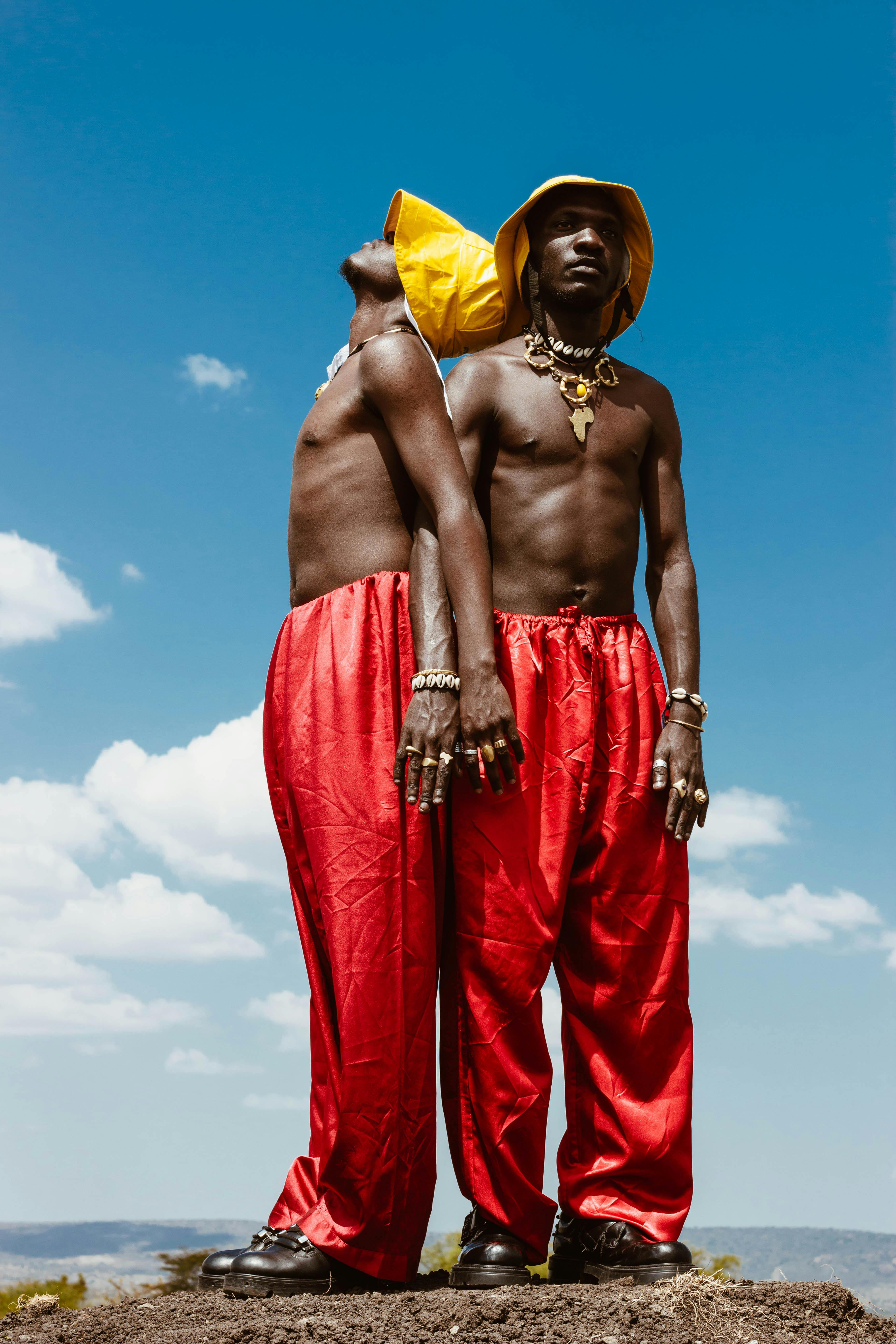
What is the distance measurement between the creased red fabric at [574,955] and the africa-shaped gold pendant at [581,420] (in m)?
0.59

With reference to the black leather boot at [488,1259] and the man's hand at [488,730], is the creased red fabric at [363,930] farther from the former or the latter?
the man's hand at [488,730]

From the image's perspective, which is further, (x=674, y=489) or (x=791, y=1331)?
(x=674, y=489)

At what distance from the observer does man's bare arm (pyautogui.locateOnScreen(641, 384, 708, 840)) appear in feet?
13.5

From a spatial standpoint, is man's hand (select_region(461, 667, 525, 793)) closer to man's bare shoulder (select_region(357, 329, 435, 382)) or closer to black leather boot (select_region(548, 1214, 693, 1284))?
man's bare shoulder (select_region(357, 329, 435, 382))

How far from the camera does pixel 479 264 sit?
428 cm

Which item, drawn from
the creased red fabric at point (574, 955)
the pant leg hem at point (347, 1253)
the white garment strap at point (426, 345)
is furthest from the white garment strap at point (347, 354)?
the pant leg hem at point (347, 1253)

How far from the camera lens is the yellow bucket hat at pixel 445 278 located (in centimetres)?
421

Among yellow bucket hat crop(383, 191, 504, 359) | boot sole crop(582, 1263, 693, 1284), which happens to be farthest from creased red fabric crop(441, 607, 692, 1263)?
yellow bucket hat crop(383, 191, 504, 359)

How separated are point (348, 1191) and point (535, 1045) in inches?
26.4

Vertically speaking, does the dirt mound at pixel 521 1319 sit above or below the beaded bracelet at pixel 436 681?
below

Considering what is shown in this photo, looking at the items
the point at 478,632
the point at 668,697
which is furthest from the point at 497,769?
the point at 668,697

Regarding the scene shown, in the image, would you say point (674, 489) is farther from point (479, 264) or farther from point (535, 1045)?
point (535, 1045)

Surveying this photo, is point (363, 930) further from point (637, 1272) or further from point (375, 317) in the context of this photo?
point (375, 317)

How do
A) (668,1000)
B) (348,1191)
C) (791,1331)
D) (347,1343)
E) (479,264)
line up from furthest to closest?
(479,264), (668,1000), (348,1191), (791,1331), (347,1343)
